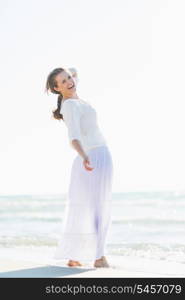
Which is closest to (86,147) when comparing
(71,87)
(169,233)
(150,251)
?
(71,87)

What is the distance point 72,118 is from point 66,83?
1.16ft

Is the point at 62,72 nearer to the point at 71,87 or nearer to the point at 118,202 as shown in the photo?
the point at 71,87

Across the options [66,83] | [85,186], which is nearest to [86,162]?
[85,186]

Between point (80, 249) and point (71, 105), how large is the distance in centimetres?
119

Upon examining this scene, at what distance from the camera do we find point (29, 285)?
151 inches

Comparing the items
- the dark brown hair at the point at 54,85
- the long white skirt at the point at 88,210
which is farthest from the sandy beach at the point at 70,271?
the dark brown hair at the point at 54,85

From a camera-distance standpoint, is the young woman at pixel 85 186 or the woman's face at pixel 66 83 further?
the woman's face at pixel 66 83

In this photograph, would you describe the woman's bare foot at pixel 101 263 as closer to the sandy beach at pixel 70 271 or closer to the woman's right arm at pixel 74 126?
the sandy beach at pixel 70 271

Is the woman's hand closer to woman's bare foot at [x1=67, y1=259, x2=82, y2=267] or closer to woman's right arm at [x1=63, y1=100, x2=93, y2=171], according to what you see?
woman's right arm at [x1=63, y1=100, x2=93, y2=171]

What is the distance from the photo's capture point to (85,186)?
495cm

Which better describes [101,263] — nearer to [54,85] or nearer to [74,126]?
[74,126]

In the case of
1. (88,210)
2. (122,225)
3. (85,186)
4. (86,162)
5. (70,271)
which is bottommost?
(122,225)

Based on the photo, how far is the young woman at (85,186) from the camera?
15.9ft

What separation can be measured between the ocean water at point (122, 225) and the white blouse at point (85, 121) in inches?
55.8
